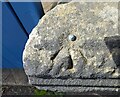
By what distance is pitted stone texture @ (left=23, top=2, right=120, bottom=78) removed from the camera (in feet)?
2.39

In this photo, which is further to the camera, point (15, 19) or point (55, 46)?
point (15, 19)

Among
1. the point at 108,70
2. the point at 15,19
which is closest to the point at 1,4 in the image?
the point at 15,19

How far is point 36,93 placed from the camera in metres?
1.59

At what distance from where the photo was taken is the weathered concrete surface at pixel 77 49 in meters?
0.73

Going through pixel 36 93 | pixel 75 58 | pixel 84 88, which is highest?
pixel 75 58

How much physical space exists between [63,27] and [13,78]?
1.00m

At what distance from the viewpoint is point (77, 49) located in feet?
2.41

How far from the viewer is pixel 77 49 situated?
0.74 meters

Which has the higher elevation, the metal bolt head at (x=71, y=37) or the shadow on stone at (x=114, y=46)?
the metal bolt head at (x=71, y=37)

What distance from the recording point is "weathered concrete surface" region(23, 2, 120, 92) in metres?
0.73

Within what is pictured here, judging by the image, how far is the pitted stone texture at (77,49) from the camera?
729 mm

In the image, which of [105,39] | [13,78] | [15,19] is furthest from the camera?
[13,78]

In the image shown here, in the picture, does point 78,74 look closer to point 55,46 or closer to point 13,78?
point 55,46

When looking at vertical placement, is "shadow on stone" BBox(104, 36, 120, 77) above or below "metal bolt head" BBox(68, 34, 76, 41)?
below
